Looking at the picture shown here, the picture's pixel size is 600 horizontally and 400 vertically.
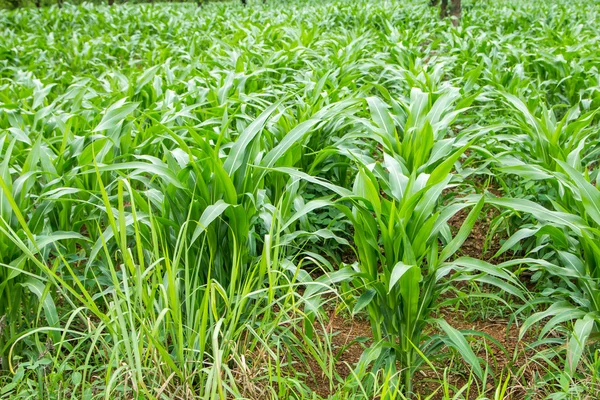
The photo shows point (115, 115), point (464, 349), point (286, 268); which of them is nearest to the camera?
point (464, 349)

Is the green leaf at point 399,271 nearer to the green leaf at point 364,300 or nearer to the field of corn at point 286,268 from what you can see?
the field of corn at point 286,268

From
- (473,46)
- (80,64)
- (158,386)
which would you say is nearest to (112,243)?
(158,386)

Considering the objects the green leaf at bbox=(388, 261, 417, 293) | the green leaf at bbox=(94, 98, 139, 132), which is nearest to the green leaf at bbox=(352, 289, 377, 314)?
the green leaf at bbox=(388, 261, 417, 293)

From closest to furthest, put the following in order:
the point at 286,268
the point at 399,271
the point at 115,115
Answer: the point at 399,271
the point at 286,268
the point at 115,115

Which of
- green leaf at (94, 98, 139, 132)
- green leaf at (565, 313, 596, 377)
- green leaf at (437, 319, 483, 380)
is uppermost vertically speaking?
green leaf at (94, 98, 139, 132)

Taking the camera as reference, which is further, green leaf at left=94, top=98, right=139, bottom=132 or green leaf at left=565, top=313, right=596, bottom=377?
green leaf at left=94, top=98, right=139, bottom=132

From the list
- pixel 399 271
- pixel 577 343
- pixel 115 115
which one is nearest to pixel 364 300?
pixel 399 271

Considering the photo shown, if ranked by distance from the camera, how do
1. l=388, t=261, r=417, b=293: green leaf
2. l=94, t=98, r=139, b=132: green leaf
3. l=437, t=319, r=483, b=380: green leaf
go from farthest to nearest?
l=94, t=98, r=139, b=132: green leaf
l=437, t=319, r=483, b=380: green leaf
l=388, t=261, r=417, b=293: green leaf

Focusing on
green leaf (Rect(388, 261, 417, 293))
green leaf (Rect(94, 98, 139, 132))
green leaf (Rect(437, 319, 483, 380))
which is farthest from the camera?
green leaf (Rect(94, 98, 139, 132))

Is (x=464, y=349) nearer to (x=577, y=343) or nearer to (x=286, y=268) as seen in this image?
(x=577, y=343)

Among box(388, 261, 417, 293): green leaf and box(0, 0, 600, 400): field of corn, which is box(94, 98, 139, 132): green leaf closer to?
box(0, 0, 600, 400): field of corn

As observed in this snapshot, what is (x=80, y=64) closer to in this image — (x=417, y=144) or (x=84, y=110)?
(x=84, y=110)

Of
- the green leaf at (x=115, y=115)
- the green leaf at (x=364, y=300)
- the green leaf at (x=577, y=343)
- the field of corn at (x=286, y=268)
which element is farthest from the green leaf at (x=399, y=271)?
the green leaf at (x=115, y=115)

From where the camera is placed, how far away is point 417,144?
2.44 m
